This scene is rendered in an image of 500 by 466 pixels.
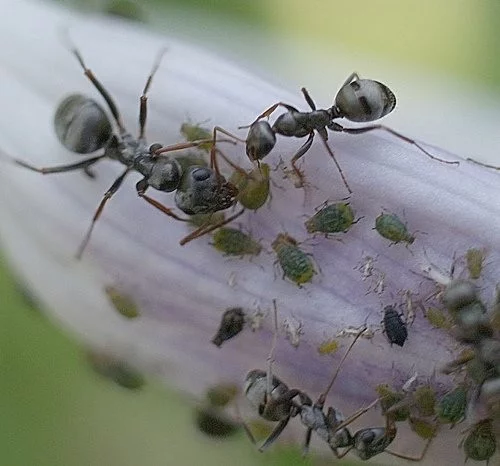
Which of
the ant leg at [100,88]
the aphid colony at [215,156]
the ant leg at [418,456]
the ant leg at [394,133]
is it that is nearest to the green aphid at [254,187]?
the aphid colony at [215,156]

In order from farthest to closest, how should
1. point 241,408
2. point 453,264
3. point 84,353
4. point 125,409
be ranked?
point 125,409 → point 84,353 → point 241,408 → point 453,264

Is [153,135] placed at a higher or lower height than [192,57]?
lower

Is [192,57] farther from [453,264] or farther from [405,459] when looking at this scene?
[405,459]

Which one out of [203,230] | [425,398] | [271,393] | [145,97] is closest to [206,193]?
[203,230]

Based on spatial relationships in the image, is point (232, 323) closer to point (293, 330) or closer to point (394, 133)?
point (293, 330)

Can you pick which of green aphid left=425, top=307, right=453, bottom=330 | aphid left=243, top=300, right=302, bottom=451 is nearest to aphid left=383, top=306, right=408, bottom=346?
green aphid left=425, top=307, right=453, bottom=330

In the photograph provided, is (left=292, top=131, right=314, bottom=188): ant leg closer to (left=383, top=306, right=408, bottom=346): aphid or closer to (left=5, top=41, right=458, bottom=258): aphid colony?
(left=5, top=41, right=458, bottom=258): aphid colony

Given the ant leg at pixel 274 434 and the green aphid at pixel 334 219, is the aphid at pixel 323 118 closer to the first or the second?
the green aphid at pixel 334 219

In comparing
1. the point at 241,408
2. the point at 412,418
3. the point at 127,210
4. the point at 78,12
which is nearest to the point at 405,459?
the point at 412,418
